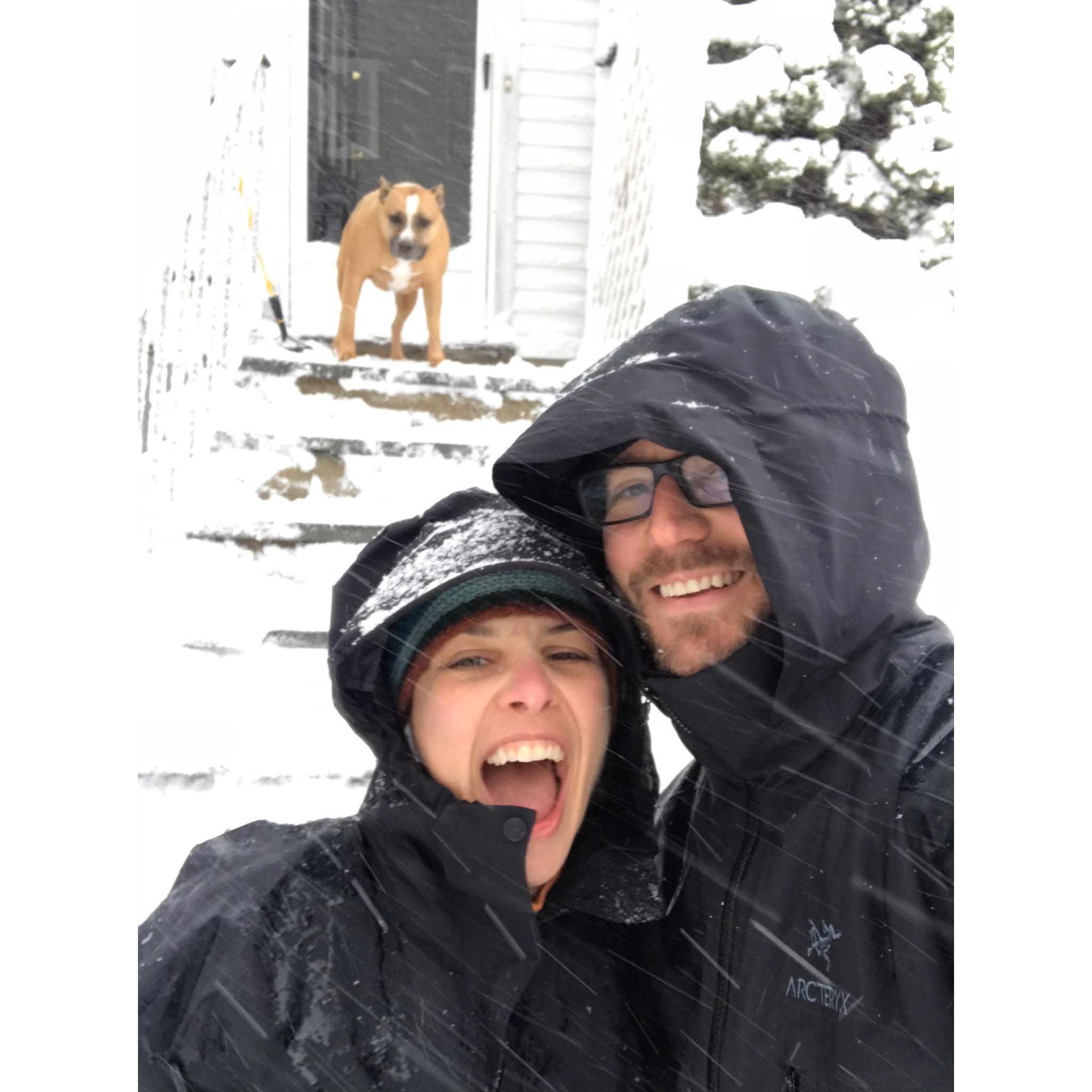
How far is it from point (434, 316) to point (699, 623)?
11.4 feet

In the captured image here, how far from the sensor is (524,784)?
1.79 meters

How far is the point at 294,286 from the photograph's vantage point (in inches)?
210

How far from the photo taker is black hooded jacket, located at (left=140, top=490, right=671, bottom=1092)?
134 cm

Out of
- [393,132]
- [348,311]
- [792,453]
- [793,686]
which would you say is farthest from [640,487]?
[393,132]

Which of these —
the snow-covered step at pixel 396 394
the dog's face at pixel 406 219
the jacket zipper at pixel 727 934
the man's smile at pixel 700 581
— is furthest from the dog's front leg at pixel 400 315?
the jacket zipper at pixel 727 934

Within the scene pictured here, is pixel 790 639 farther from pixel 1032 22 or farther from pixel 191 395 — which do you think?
pixel 191 395

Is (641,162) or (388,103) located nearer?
(641,162)

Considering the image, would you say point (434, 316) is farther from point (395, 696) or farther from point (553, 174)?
point (395, 696)

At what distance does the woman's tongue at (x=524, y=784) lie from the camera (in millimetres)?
1772

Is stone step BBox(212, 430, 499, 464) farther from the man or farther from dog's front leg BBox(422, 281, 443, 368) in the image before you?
the man

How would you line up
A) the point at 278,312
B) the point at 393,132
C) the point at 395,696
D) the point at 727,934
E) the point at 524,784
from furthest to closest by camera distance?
the point at 393,132
the point at 278,312
the point at 524,784
the point at 395,696
the point at 727,934

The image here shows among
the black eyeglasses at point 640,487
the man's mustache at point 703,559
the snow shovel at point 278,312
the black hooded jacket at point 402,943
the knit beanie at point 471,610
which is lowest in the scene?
the black hooded jacket at point 402,943

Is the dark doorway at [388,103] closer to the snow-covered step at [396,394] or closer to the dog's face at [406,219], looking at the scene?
the dog's face at [406,219]

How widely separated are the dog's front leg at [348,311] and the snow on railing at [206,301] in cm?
43
